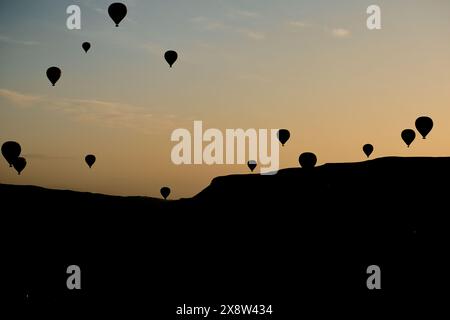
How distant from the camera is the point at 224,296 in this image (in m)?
44.3

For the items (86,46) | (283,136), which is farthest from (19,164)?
(283,136)

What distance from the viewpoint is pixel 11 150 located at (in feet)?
249

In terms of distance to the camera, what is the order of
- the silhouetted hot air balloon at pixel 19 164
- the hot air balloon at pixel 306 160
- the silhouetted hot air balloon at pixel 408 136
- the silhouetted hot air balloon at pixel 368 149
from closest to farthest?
the silhouetted hot air balloon at pixel 19 164 < the silhouetted hot air balloon at pixel 408 136 < the hot air balloon at pixel 306 160 < the silhouetted hot air balloon at pixel 368 149

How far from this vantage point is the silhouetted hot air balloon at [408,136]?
83.4m

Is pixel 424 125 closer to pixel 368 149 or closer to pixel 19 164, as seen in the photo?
pixel 368 149

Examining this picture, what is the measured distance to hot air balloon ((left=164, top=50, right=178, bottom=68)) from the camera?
65.4 meters

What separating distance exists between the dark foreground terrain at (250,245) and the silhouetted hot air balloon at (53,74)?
16.1 m

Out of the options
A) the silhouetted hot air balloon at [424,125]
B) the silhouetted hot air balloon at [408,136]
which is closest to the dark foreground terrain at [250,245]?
the silhouetted hot air balloon at [408,136]

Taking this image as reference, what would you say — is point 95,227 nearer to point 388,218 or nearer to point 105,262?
point 105,262

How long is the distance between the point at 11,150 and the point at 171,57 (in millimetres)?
22044

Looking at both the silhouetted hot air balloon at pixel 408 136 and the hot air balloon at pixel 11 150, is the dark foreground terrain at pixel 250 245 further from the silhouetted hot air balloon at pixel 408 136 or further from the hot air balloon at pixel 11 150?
the hot air balloon at pixel 11 150

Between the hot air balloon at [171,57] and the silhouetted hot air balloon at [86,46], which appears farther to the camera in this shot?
the silhouetted hot air balloon at [86,46]

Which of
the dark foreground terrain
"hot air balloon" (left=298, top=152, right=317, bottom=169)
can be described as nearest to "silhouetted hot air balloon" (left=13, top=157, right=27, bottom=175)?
the dark foreground terrain
